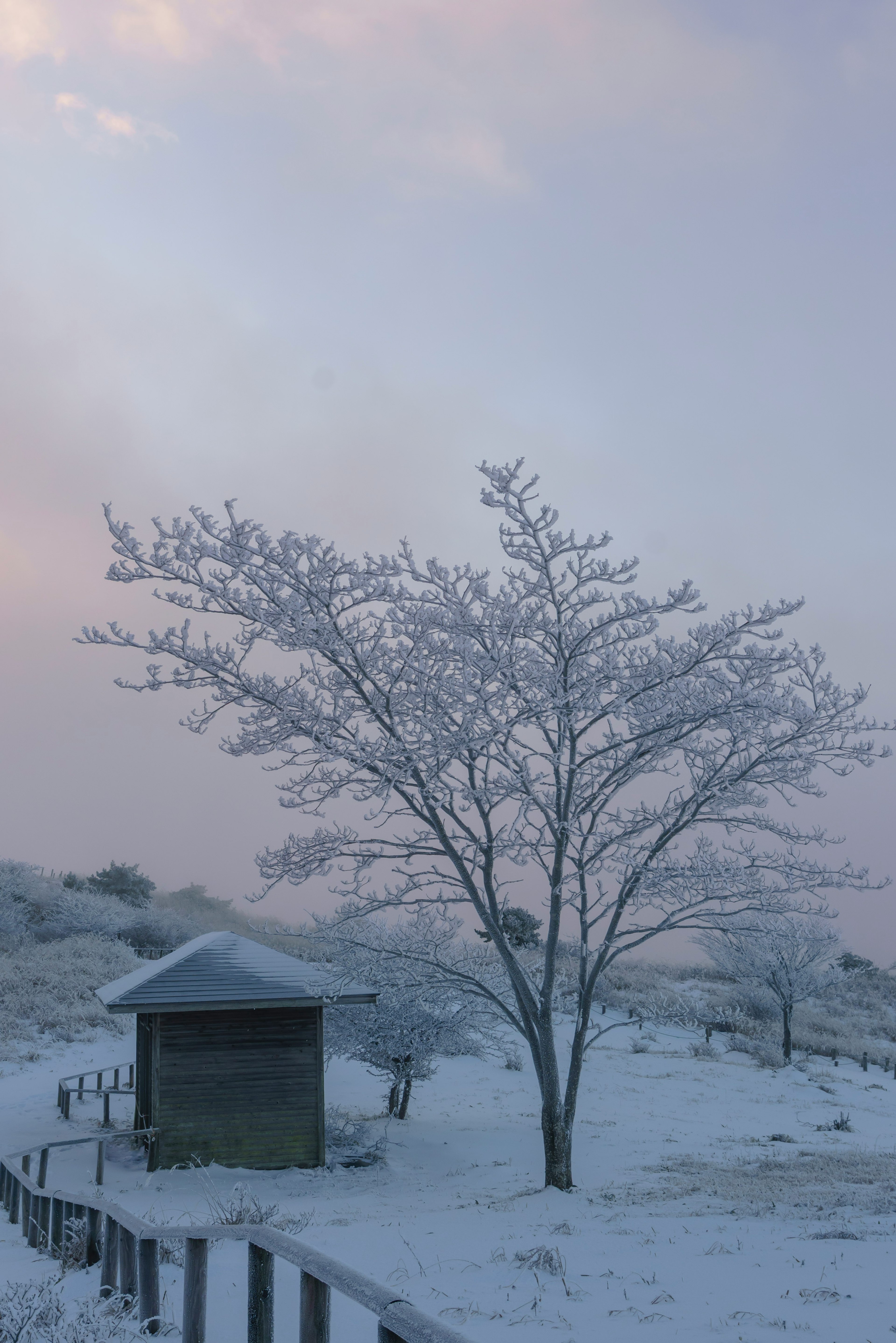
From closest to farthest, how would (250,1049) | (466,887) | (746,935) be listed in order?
1. (466,887)
2. (746,935)
3. (250,1049)

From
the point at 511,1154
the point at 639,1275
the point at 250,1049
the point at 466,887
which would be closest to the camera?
the point at 639,1275

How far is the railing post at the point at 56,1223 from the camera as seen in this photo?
7.29 meters

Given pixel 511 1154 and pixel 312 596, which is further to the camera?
pixel 511 1154

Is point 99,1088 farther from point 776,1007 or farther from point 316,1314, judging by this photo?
point 776,1007

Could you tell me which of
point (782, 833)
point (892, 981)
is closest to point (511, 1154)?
point (782, 833)

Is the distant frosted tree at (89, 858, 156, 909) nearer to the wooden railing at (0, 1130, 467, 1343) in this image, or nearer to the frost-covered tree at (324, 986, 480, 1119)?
the frost-covered tree at (324, 986, 480, 1119)

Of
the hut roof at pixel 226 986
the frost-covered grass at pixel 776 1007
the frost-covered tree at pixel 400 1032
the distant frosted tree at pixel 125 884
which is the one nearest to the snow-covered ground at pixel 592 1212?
the frost-covered tree at pixel 400 1032

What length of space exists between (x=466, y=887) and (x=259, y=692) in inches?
163

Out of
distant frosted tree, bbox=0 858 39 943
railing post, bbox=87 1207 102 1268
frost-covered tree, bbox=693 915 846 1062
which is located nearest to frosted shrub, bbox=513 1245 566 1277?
railing post, bbox=87 1207 102 1268

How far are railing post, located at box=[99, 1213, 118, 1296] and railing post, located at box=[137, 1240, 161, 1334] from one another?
2.06 feet

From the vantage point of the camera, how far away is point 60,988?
31.0 metres

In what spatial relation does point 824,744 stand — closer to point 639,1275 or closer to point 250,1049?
point 639,1275

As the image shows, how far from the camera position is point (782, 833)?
13.7 meters

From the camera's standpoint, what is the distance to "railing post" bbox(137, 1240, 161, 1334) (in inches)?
204
